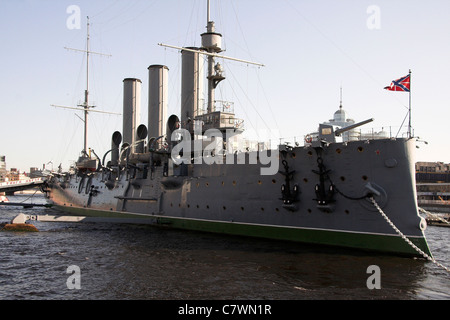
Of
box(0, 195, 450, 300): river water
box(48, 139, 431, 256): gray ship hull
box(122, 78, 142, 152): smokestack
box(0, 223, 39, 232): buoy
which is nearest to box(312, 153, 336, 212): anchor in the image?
box(48, 139, 431, 256): gray ship hull

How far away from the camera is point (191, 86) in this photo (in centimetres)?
2912

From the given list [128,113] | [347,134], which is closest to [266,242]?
[347,134]

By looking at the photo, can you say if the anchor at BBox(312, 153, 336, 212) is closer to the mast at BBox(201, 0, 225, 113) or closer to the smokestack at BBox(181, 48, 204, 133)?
the mast at BBox(201, 0, 225, 113)

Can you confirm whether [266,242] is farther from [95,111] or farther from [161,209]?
[95,111]

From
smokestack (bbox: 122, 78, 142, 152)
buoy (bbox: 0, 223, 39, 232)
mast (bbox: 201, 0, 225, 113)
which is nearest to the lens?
buoy (bbox: 0, 223, 39, 232)

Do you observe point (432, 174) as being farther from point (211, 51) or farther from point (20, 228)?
point (20, 228)

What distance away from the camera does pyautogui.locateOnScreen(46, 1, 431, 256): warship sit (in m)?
15.3

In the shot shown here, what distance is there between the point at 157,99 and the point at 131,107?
4882 mm

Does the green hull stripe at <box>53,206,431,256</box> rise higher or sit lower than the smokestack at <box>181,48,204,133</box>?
lower

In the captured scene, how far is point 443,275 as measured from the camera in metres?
12.7

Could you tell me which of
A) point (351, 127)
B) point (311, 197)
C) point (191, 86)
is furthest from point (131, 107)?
point (351, 127)

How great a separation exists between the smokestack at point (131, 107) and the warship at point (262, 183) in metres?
A: 5.80

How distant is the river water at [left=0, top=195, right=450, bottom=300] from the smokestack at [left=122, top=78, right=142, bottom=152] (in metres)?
19.0
